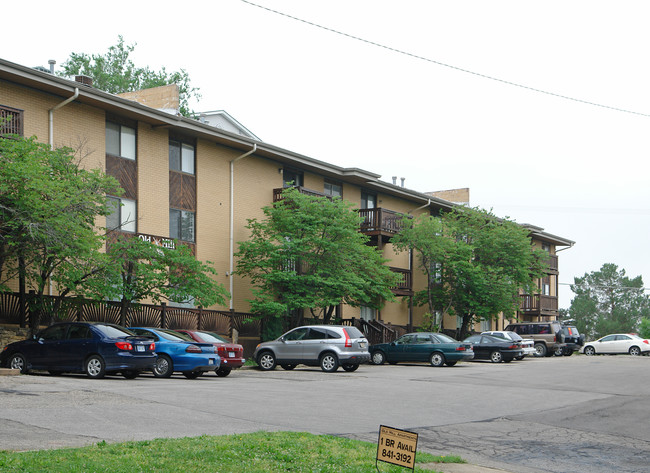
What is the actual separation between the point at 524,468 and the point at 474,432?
2.88 m

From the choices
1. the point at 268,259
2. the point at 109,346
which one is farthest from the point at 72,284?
the point at 268,259

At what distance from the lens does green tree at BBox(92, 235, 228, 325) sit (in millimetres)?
24170

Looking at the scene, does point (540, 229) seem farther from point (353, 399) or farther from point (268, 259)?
point (353, 399)

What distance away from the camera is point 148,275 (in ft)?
81.3

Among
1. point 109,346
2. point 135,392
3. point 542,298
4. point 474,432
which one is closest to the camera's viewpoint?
point 474,432

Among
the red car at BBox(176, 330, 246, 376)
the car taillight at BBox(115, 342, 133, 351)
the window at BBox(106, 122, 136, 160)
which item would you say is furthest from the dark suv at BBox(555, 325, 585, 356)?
the car taillight at BBox(115, 342, 133, 351)

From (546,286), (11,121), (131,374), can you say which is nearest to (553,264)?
(546,286)

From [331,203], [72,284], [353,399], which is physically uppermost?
[331,203]

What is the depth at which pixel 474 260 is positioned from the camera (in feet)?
148

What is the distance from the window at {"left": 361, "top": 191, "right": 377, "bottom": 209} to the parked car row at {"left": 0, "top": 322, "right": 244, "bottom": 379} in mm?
20913

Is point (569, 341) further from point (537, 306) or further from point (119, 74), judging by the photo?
point (119, 74)

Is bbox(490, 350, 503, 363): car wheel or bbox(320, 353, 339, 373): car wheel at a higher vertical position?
bbox(320, 353, 339, 373): car wheel

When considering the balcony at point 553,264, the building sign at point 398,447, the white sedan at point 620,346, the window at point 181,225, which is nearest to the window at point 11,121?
the window at point 181,225

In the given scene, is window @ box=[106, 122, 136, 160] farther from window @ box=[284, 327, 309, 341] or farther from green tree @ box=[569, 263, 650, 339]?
green tree @ box=[569, 263, 650, 339]
